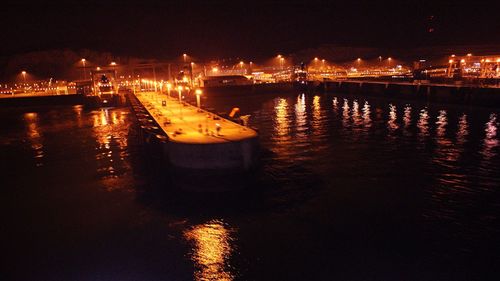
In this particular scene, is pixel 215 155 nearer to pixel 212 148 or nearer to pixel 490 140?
pixel 212 148

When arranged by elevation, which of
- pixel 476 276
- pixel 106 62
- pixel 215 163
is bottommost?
pixel 476 276

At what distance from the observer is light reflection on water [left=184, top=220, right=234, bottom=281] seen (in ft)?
35.9

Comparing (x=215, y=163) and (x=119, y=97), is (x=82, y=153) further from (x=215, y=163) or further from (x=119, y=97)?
(x=119, y=97)

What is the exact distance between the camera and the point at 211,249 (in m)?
12.3

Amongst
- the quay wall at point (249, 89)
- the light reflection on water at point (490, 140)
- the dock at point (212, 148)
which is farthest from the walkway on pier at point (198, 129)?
the quay wall at point (249, 89)

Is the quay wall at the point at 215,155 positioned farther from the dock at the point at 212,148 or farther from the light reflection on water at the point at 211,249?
the light reflection on water at the point at 211,249

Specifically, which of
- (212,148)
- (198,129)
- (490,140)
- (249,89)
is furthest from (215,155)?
(249,89)

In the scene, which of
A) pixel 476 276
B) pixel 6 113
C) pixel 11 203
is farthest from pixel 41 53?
pixel 476 276

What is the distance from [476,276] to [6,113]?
65.3 metres

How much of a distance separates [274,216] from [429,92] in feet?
149

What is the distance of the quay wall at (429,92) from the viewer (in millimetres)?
43897

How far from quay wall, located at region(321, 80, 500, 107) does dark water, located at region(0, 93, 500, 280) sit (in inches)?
792

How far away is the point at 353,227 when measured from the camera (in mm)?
13281

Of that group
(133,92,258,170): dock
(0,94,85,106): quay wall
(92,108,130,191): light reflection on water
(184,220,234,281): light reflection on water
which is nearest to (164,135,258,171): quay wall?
(133,92,258,170): dock
